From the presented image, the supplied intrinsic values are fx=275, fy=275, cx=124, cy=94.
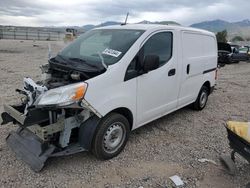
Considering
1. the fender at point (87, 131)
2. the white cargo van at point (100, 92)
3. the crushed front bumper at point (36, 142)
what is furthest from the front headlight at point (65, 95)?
the fender at point (87, 131)

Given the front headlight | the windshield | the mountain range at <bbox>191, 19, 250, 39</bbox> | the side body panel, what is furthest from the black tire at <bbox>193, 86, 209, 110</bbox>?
the front headlight

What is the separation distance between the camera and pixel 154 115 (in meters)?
4.66

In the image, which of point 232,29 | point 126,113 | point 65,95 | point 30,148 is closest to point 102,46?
point 126,113

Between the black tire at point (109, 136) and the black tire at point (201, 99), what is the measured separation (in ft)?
8.66

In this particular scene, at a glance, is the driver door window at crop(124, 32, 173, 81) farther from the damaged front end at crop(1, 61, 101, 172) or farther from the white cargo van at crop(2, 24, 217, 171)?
the damaged front end at crop(1, 61, 101, 172)

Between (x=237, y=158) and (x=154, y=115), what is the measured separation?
1.44 meters

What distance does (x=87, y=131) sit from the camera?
357cm

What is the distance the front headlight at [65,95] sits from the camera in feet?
10.9

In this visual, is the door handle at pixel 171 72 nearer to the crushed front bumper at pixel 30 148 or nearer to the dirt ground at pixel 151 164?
the dirt ground at pixel 151 164

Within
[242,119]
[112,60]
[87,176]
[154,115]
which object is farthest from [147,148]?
[242,119]

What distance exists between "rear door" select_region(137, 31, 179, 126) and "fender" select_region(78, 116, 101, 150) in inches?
34.6

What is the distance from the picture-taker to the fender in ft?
11.7

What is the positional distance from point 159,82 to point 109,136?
1276mm

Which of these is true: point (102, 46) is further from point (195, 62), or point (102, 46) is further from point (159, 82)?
point (195, 62)
